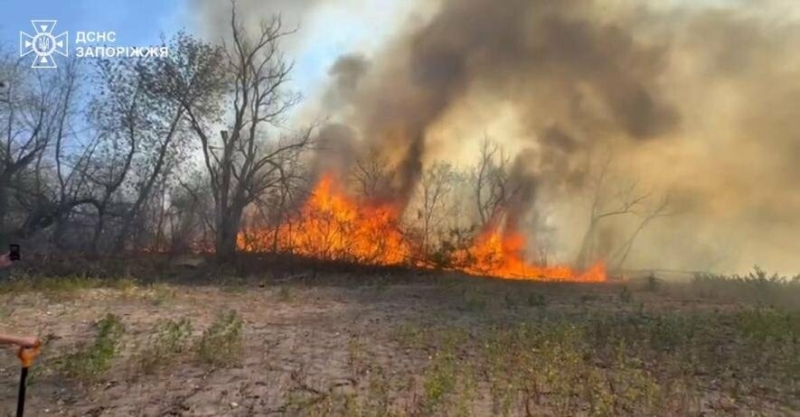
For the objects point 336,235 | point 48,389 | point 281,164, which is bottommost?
point 48,389

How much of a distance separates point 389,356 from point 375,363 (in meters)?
0.47

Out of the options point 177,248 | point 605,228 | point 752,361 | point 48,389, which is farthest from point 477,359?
point 605,228

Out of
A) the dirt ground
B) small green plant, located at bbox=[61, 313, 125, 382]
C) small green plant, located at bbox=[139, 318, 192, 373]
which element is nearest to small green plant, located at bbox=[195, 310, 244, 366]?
the dirt ground

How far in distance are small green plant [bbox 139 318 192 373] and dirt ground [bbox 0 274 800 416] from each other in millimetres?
28

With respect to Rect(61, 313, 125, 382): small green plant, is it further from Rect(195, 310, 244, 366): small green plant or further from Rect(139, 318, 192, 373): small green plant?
Rect(195, 310, 244, 366): small green plant

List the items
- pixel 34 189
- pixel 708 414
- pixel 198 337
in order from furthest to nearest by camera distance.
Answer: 1. pixel 34 189
2. pixel 198 337
3. pixel 708 414

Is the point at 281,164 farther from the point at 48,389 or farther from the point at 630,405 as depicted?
the point at 630,405

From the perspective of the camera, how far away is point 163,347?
820 cm

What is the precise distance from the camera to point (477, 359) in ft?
26.5

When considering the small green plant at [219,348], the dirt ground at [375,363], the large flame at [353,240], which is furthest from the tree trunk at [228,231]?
the small green plant at [219,348]

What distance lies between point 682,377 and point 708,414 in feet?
4.19

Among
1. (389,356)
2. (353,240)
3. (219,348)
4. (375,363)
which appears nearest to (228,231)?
(353,240)

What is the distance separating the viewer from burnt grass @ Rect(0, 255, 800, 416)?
610 cm

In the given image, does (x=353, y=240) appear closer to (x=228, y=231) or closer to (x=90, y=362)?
(x=228, y=231)
